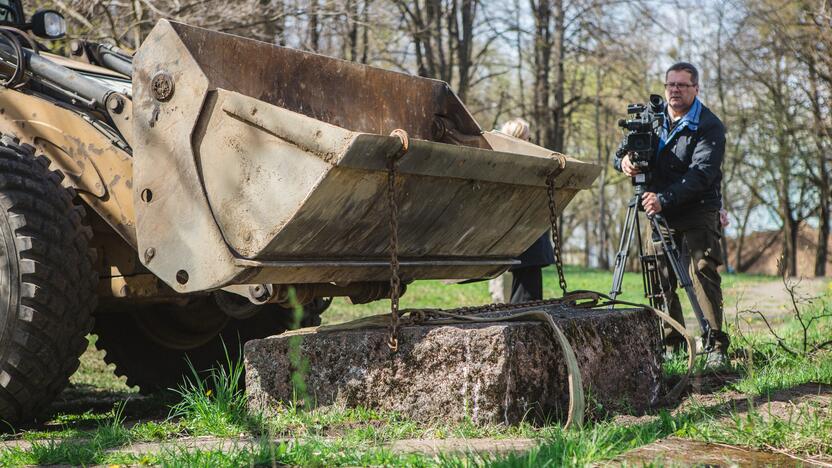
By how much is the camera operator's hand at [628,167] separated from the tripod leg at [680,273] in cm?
32

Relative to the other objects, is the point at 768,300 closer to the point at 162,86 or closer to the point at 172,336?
the point at 172,336

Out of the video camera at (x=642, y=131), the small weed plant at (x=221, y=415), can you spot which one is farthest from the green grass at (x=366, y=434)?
the video camera at (x=642, y=131)

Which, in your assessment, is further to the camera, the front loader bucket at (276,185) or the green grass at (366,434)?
the front loader bucket at (276,185)

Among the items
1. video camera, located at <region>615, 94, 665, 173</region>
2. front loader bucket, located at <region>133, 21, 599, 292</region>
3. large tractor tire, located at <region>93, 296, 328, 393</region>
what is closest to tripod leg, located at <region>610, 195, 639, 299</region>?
video camera, located at <region>615, 94, 665, 173</region>

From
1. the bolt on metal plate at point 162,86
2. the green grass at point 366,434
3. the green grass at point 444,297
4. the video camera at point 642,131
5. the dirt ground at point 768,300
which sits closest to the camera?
the green grass at point 366,434

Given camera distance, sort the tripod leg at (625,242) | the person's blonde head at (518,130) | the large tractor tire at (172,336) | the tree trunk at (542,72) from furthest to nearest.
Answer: the tree trunk at (542,72)
the person's blonde head at (518,130)
the large tractor tire at (172,336)
the tripod leg at (625,242)

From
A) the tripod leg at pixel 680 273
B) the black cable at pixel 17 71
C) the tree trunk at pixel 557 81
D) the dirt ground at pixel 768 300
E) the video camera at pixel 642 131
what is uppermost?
the tree trunk at pixel 557 81

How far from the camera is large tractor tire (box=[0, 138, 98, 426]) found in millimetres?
4363

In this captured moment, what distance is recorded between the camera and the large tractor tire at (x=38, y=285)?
4.36m

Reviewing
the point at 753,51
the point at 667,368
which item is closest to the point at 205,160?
the point at 667,368

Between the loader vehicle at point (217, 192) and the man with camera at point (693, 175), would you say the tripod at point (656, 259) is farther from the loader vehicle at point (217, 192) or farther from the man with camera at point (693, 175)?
the loader vehicle at point (217, 192)

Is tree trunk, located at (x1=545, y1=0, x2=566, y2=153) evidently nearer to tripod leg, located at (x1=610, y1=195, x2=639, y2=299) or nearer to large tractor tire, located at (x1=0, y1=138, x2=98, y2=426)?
tripod leg, located at (x1=610, y1=195, x2=639, y2=299)

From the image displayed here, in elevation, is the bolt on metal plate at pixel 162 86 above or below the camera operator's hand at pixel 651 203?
above

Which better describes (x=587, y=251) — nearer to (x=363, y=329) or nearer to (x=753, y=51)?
(x=753, y=51)
